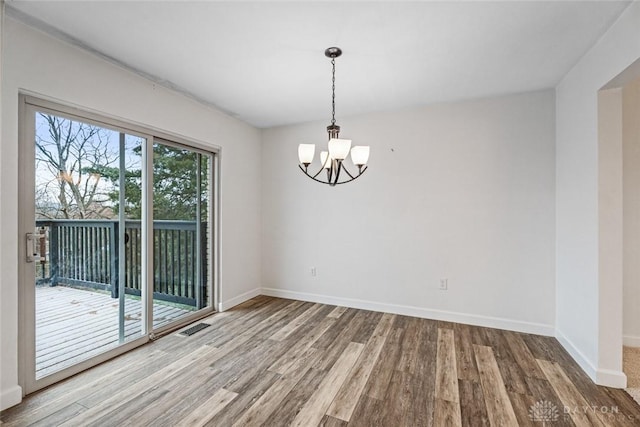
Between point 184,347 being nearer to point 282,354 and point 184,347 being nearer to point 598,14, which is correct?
point 282,354

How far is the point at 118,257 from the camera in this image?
2564mm

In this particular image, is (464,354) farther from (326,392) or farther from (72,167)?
(72,167)

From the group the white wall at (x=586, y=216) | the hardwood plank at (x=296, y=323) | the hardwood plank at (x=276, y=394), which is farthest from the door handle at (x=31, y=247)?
the white wall at (x=586, y=216)

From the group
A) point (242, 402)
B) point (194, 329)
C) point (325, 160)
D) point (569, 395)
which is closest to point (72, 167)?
point (194, 329)

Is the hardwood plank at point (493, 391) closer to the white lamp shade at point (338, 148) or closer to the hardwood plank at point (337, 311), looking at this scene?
the hardwood plank at point (337, 311)

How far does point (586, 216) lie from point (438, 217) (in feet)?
4.24

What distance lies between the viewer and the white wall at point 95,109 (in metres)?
1.81

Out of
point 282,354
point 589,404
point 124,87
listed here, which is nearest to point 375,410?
point 282,354

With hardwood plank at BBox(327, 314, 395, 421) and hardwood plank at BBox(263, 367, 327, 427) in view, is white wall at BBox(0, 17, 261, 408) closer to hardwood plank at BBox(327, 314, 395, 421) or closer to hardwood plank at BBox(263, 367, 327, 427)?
hardwood plank at BBox(263, 367, 327, 427)

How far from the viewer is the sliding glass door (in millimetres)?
2004

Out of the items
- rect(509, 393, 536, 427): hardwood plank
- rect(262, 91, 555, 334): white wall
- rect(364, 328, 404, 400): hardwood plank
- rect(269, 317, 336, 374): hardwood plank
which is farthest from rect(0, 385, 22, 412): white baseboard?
rect(509, 393, 536, 427): hardwood plank

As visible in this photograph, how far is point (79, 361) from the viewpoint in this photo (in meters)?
2.25

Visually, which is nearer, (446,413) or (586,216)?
(446,413)

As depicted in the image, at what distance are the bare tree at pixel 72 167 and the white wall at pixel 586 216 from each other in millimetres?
3880
